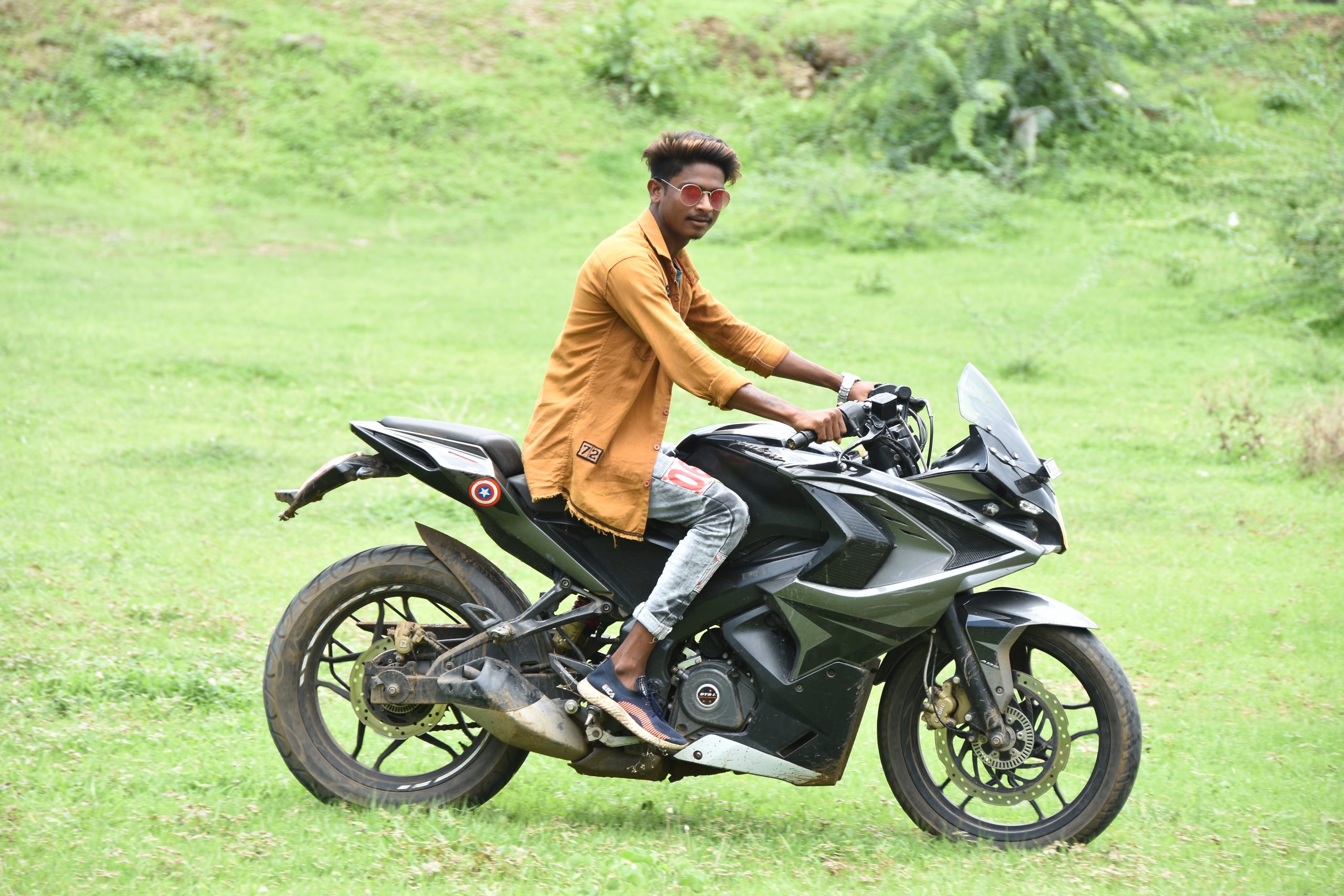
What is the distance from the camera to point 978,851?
4.16m

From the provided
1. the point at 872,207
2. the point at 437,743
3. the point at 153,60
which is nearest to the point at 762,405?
the point at 437,743

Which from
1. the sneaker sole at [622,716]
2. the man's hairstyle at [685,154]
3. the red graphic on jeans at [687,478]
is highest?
the man's hairstyle at [685,154]

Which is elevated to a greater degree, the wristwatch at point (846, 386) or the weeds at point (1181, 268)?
the weeds at point (1181, 268)

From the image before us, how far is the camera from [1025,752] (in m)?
4.16

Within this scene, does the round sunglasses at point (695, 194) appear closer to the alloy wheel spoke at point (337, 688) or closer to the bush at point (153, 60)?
the alloy wheel spoke at point (337, 688)

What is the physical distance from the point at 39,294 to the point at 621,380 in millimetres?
12021

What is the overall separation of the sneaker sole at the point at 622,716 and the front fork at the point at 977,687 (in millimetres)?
903

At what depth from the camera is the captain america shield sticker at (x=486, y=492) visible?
414 cm

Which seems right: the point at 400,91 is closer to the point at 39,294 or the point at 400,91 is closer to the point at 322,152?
the point at 322,152

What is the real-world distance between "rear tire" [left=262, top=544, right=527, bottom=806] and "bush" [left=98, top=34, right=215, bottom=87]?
729 inches

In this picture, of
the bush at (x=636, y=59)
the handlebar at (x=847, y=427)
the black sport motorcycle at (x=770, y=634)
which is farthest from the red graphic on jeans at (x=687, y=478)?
the bush at (x=636, y=59)

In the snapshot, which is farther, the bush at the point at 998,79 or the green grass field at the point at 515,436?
the bush at the point at 998,79

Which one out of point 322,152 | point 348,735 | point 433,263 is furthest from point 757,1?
point 348,735

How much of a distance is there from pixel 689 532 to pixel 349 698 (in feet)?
4.23
